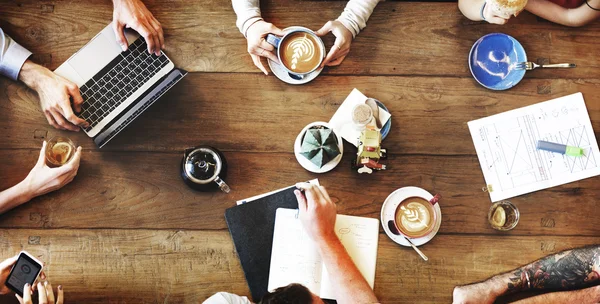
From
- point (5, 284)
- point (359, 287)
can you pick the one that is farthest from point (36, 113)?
point (359, 287)

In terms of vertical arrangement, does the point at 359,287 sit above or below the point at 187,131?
A: below

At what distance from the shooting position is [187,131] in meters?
2.06

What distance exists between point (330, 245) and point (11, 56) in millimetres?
1438

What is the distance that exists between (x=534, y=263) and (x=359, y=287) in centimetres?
72

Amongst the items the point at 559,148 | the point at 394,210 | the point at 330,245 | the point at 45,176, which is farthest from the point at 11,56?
the point at 559,148

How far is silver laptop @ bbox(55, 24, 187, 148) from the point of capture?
6.56ft

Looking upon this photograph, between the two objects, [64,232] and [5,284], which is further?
[64,232]

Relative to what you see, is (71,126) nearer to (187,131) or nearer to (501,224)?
(187,131)

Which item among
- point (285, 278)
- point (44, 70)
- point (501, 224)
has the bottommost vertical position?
point (285, 278)

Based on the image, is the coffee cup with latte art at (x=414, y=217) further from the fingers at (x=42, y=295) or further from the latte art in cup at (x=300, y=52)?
the fingers at (x=42, y=295)

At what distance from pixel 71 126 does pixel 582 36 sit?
6.84 ft

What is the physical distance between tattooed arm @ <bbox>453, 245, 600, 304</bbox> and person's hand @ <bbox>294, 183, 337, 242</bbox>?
57cm

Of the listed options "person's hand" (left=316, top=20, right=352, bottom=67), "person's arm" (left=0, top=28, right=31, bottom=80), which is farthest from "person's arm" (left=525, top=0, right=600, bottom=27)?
"person's arm" (left=0, top=28, right=31, bottom=80)

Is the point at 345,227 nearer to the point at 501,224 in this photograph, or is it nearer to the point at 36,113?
the point at 501,224
